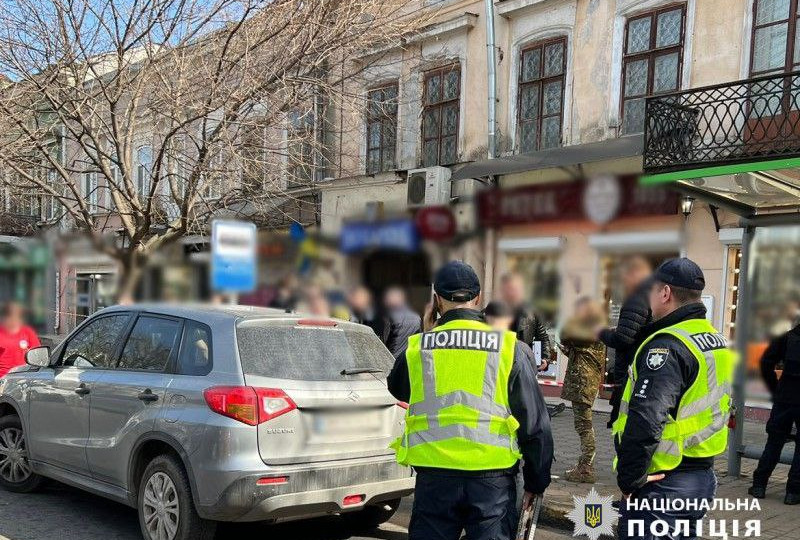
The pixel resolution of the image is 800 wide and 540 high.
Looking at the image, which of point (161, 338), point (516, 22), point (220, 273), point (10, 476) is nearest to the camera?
point (161, 338)

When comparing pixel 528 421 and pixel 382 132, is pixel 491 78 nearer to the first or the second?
pixel 382 132

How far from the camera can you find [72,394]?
17.0ft

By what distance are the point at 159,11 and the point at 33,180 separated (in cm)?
298

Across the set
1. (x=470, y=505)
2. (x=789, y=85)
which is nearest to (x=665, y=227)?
(x=789, y=85)

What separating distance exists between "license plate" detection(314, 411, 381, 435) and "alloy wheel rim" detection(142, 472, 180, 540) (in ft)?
3.02

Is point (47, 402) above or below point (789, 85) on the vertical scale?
below

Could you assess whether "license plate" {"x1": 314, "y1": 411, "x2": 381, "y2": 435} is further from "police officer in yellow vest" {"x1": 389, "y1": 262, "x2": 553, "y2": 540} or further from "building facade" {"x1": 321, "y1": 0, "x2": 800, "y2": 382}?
"building facade" {"x1": 321, "y1": 0, "x2": 800, "y2": 382}

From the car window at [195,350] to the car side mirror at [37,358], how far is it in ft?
5.64

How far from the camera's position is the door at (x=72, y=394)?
507cm

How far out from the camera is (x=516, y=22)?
527 inches

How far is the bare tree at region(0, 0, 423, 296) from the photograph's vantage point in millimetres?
10008

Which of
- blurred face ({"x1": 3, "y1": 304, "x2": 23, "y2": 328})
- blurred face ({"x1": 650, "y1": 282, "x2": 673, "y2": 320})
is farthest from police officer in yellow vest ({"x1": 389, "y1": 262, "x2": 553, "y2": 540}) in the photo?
blurred face ({"x1": 3, "y1": 304, "x2": 23, "y2": 328})

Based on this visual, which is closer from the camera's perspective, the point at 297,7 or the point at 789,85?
the point at 789,85

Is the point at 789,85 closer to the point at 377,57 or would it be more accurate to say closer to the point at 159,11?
the point at 377,57
